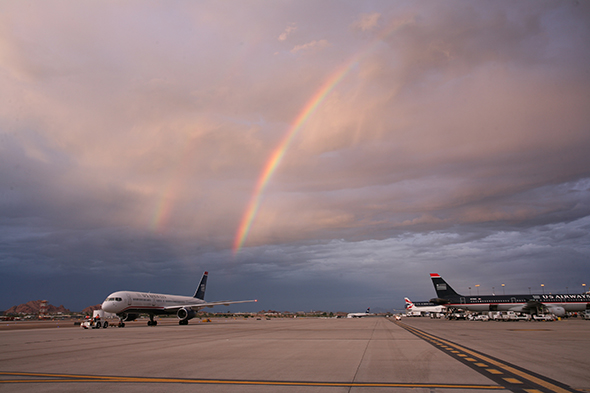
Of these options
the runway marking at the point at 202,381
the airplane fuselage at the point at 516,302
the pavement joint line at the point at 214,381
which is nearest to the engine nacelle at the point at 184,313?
the runway marking at the point at 202,381

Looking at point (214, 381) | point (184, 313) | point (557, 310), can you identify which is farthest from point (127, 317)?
point (557, 310)

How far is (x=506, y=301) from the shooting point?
80.4 m

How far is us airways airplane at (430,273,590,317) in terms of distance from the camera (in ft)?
259

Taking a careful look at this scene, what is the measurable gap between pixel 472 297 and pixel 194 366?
84.1 m

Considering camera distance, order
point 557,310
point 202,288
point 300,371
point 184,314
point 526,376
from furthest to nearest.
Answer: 1. point 202,288
2. point 557,310
3. point 184,314
4. point 300,371
5. point 526,376

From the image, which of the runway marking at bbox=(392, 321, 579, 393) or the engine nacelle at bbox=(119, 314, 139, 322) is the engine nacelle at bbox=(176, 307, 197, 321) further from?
the runway marking at bbox=(392, 321, 579, 393)

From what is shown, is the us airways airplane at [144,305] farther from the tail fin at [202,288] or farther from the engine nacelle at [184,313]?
the tail fin at [202,288]

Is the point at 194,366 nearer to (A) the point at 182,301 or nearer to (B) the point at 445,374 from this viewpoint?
(B) the point at 445,374

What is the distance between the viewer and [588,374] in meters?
11.2

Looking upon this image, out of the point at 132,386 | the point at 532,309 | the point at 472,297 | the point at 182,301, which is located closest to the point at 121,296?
the point at 182,301

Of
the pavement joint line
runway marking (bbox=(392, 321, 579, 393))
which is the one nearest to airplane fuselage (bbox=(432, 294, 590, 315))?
runway marking (bbox=(392, 321, 579, 393))

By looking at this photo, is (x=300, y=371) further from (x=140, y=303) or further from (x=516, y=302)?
(x=516, y=302)

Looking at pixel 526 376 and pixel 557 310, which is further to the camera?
pixel 557 310

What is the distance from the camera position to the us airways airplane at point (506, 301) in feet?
259
